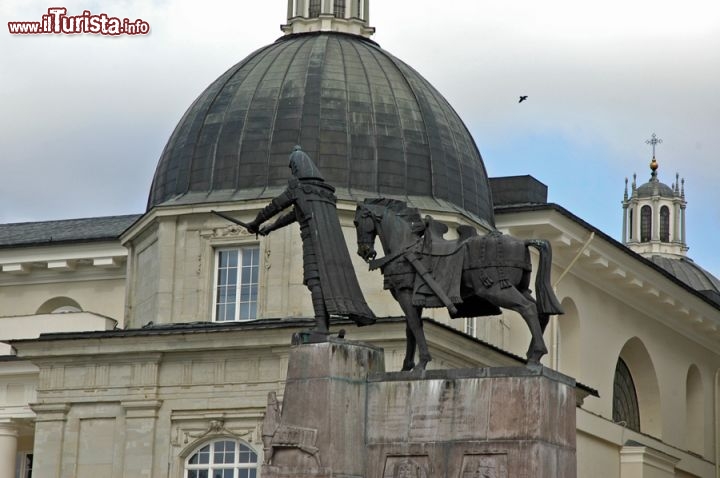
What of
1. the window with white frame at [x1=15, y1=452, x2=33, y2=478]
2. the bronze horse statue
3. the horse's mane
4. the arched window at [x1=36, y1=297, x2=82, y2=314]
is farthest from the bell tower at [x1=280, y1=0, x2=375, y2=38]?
the bronze horse statue

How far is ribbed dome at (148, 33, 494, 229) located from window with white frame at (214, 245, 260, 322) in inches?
76.5

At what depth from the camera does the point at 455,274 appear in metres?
30.0

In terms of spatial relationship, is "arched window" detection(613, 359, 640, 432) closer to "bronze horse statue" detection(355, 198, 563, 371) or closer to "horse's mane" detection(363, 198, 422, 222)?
"horse's mane" detection(363, 198, 422, 222)

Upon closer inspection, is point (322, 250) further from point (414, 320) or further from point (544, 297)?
point (544, 297)

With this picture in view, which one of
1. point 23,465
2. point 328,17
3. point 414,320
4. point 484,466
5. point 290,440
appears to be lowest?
point 484,466

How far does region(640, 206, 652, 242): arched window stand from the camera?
12544cm

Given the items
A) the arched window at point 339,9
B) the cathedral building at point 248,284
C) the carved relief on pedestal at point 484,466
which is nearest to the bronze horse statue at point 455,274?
the carved relief on pedestal at point 484,466

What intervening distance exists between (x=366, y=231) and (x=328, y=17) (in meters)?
40.4

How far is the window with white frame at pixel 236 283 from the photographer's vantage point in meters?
63.7

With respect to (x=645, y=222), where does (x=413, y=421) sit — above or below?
below

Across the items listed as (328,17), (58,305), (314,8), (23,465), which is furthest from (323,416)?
(58,305)

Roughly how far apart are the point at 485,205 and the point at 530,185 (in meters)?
4.54

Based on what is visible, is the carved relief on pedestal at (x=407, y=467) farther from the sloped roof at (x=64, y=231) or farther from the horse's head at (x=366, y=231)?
the sloped roof at (x=64, y=231)

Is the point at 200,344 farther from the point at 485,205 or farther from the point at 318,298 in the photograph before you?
the point at 318,298
